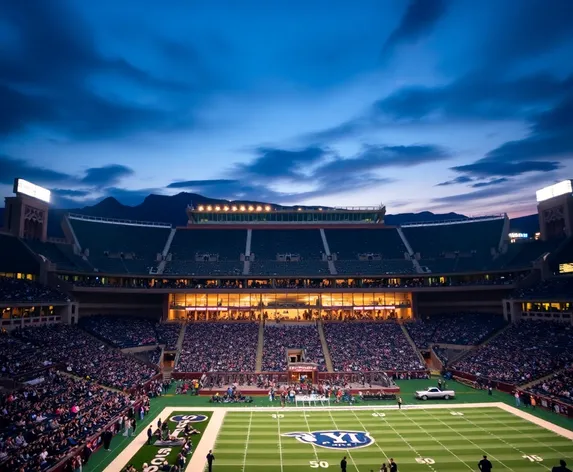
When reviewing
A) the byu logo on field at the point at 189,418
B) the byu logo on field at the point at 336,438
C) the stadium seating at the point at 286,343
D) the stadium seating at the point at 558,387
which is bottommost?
the byu logo on field at the point at 189,418

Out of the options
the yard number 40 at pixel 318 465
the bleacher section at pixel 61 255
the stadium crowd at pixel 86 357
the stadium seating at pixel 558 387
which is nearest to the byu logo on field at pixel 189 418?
the stadium crowd at pixel 86 357

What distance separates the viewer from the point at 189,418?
35500mm

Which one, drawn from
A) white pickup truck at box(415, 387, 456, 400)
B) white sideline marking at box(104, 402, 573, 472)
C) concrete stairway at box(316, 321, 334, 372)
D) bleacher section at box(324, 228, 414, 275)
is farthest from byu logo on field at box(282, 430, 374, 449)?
bleacher section at box(324, 228, 414, 275)

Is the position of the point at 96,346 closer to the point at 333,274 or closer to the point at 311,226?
the point at 333,274

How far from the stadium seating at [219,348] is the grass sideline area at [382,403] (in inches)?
210

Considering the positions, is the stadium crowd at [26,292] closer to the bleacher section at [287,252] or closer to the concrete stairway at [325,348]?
the bleacher section at [287,252]

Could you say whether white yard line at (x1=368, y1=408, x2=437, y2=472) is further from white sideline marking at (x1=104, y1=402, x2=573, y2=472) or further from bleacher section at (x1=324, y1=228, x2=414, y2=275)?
bleacher section at (x1=324, y1=228, x2=414, y2=275)

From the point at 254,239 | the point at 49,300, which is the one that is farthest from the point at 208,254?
the point at 49,300

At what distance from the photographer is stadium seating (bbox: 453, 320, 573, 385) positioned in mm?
44031

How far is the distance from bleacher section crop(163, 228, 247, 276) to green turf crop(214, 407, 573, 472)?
34.2 metres

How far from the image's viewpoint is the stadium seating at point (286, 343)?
52281 millimetres

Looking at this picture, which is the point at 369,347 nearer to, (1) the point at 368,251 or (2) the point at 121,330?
(1) the point at 368,251

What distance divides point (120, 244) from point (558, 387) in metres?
62.8

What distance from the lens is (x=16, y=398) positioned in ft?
101
